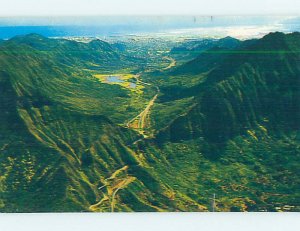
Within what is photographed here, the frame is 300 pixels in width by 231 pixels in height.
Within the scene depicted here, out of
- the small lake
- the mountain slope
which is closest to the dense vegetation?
the mountain slope

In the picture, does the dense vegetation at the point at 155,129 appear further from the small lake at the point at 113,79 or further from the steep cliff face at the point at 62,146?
the small lake at the point at 113,79

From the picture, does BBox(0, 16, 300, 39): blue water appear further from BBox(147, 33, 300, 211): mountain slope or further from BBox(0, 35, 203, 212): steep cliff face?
BBox(147, 33, 300, 211): mountain slope

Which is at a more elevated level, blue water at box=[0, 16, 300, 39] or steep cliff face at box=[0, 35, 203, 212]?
blue water at box=[0, 16, 300, 39]

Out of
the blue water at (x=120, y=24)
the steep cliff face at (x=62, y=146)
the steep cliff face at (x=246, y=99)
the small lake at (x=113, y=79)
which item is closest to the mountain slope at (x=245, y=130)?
the steep cliff face at (x=246, y=99)

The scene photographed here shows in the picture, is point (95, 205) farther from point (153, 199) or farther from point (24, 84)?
point (24, 84)

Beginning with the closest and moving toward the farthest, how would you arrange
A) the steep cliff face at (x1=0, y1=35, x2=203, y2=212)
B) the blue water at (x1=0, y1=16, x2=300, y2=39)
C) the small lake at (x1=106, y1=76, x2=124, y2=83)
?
the blue water at (x1=0, y1=16, x2=300, y2=39), the steep cliff face at (x1=0, y1=35, x2=203, y2=212), the small lake at (x1=106, y1=76, x2=124, y2=83)

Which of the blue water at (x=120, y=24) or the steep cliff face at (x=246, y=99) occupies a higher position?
the blue water at (x=120, y=24)

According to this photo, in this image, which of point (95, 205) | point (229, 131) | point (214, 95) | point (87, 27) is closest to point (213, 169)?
point (229, 131)

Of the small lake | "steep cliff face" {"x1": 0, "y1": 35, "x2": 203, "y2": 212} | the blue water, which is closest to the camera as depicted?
the blue water
